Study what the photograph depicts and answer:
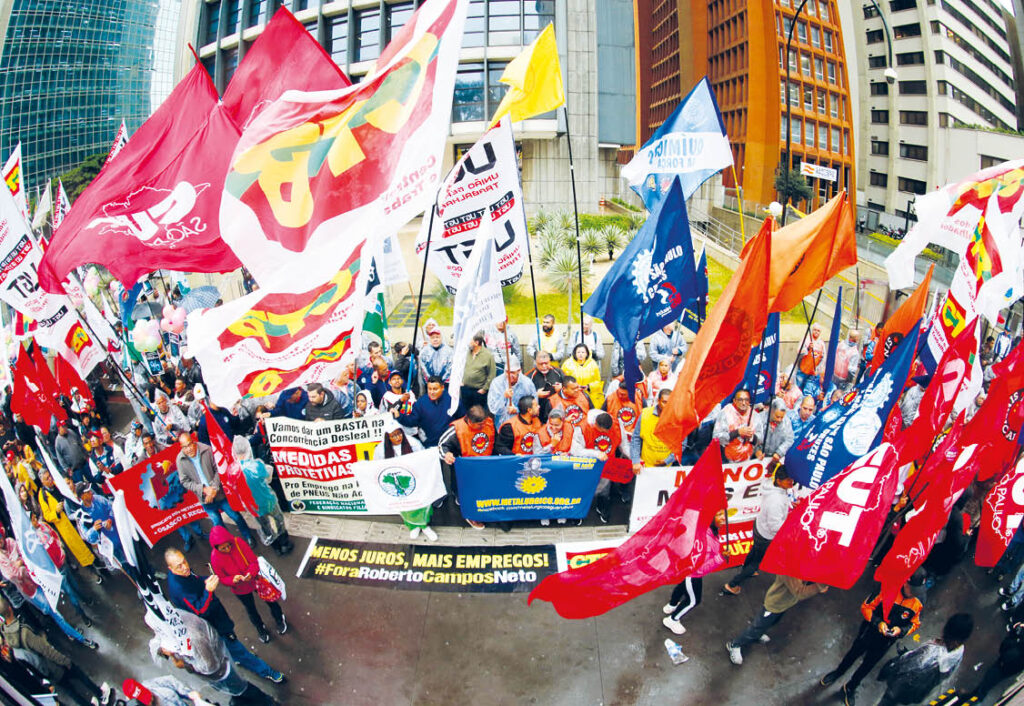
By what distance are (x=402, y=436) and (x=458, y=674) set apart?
2594 mm

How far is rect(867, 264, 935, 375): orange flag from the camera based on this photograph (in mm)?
8383

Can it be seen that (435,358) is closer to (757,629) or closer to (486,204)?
(486,204)

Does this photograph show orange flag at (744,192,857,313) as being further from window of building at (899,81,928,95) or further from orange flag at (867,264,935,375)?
window of building at (899,81,928,95)

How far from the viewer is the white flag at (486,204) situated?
741 cm

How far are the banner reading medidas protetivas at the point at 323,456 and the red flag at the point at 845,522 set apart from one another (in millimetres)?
4588

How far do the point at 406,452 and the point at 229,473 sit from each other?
6.85 feet

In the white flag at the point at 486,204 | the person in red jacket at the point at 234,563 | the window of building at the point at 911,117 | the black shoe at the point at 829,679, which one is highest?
the window of building at the point at 911,117

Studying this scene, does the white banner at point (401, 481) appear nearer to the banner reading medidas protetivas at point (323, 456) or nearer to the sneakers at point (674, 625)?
the banner reading medidas protetivas at point (323, 456)

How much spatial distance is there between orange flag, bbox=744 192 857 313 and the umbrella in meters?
10.5

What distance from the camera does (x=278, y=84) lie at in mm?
6879

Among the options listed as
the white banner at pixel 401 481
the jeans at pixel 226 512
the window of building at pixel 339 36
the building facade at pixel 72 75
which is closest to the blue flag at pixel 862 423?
the white banner at pixel 401 481

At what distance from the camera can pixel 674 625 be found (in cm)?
630

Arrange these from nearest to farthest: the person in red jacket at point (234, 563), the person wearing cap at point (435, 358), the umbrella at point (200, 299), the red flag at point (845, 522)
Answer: the red flag at point (845, 522) < the person in red jacket at point (234, 563) < the person wearing cap at point (435, 358) < the umbrella at point (200, 299)

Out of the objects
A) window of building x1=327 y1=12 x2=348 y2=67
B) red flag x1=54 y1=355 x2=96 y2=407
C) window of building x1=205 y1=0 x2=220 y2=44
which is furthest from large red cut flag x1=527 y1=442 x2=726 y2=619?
window of building x1=205 y1=0 x2=220 y2=44
